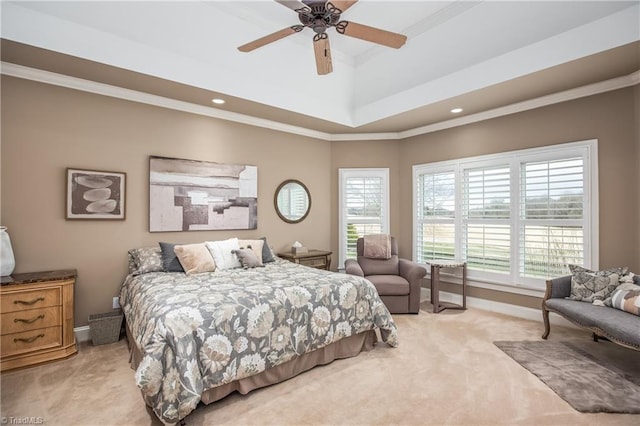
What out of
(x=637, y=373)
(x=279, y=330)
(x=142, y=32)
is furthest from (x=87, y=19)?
(x=637, y=373)

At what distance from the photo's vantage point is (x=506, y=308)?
445cm

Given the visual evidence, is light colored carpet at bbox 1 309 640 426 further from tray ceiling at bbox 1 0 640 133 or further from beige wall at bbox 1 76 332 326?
tray ceiling at bbox 1 0 640 133

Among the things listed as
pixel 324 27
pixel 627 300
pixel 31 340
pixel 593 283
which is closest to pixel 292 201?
pixel 324 27

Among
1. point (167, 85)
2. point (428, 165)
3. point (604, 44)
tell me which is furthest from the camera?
point (428, 165)

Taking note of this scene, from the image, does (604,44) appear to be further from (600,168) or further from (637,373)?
(637,373)

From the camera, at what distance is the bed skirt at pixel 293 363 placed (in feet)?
7.81

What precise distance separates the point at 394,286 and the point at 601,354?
214cm

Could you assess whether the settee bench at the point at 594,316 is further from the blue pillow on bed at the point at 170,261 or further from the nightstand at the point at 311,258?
the blue pillow on bed at the point at 170,261

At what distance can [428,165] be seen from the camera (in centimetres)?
532

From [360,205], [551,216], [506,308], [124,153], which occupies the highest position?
[124,153]

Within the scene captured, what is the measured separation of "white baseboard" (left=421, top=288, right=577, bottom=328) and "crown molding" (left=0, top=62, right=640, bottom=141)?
2.55m

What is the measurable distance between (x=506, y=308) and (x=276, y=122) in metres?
4.19

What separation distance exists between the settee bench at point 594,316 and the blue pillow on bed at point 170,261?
12.8ft

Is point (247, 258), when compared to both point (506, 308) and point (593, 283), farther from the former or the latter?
point (593, 283)
